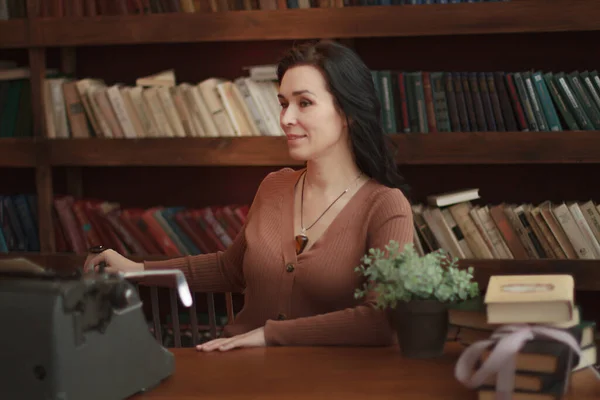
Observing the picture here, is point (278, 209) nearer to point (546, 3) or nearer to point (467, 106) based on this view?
point (467, 106)

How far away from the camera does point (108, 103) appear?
3543 mm

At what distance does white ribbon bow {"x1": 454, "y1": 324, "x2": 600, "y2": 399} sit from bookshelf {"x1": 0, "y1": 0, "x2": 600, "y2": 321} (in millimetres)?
1667

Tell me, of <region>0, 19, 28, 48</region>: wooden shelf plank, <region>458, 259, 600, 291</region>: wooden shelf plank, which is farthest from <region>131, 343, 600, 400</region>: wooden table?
<region>0, 19, 28, 48</region>: wooden shelf plank

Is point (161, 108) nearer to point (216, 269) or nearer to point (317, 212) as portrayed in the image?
point (216, 269)

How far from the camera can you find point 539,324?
5.36 ft

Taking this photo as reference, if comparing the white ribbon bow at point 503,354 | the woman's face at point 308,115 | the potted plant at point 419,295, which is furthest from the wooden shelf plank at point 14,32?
the white ribbon bow at point 503,354

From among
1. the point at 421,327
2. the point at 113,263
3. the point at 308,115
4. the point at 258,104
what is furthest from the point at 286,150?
the point at 421,327

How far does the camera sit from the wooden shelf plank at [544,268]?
10.4 ft

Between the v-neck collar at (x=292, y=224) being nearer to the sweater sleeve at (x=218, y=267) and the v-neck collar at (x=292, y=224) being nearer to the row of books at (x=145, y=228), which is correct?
the sweater sleeve at (x=218, y=267)

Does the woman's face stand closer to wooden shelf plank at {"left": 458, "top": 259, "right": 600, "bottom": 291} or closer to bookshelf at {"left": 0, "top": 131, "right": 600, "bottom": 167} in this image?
bookshelf at {"left": 0, "top": 131, "right": 600, "bottom": 167}

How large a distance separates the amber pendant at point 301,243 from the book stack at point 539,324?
637mm

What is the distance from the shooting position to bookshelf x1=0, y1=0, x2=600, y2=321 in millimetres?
3193

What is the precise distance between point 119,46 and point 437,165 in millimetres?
1431

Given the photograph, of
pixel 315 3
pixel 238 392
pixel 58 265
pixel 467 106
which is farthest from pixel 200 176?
pixel 238 392
